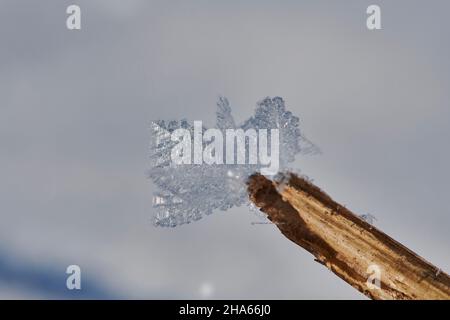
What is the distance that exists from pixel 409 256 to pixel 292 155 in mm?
1812

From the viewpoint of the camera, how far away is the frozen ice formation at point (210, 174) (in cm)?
922

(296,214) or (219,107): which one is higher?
(219,107)

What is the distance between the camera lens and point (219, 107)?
31.0 ft

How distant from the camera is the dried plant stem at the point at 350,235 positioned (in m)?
9.54

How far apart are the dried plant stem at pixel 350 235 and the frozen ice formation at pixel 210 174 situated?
26cm

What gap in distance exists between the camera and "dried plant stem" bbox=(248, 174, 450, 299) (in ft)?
31.3

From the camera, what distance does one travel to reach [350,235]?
9.73 m

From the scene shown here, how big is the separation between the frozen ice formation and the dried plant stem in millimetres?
256

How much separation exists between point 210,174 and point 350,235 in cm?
186
